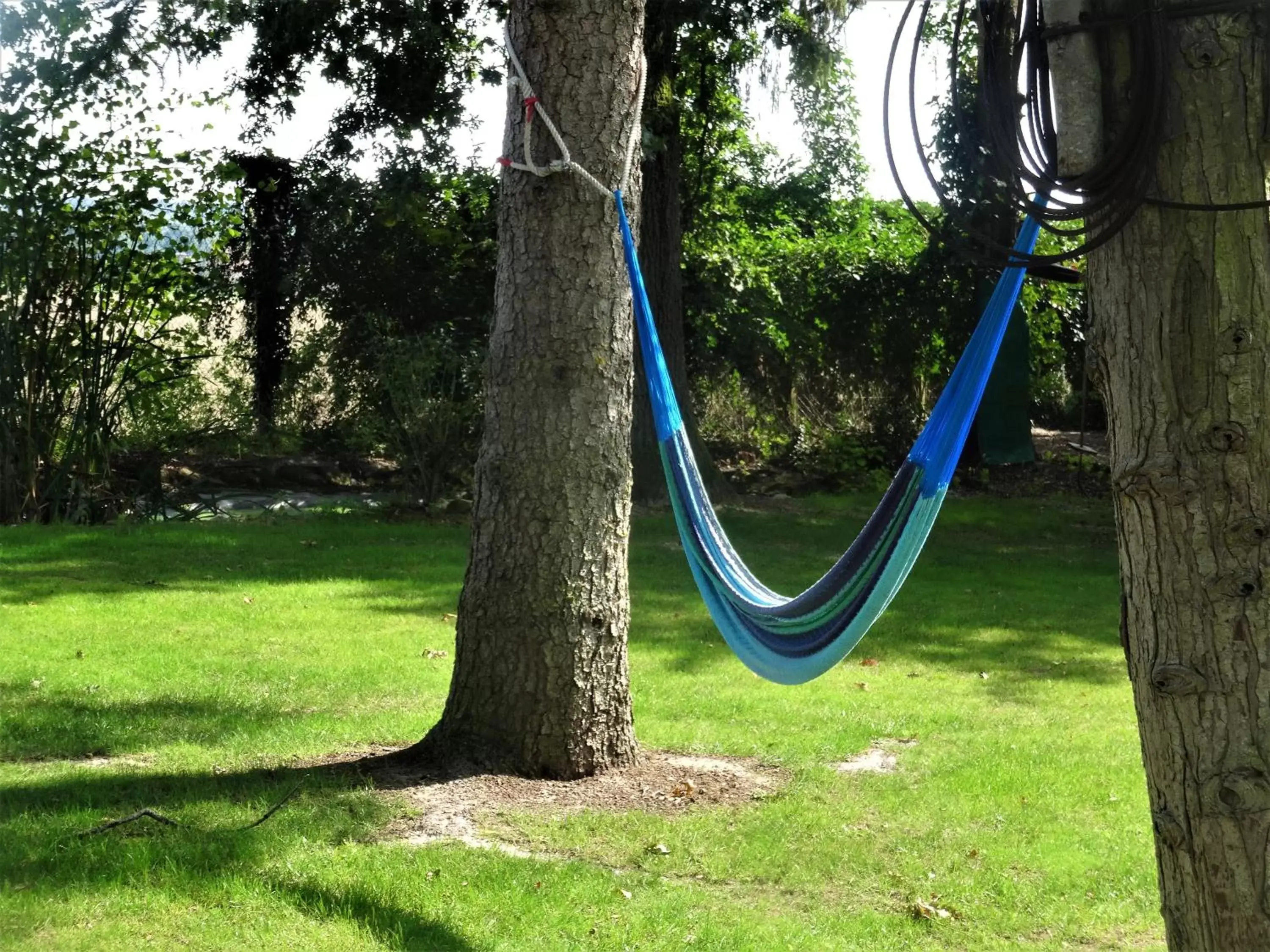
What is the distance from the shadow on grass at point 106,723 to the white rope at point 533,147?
1959 millimetres

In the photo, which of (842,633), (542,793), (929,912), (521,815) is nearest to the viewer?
(929,912)

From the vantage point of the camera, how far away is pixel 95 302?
8969 mm

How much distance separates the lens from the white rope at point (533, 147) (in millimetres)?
3912

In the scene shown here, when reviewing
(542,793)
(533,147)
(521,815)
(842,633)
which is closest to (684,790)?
(542,793)

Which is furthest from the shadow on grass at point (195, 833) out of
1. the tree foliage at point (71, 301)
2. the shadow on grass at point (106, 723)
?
the tree foliage at point (71, 301)

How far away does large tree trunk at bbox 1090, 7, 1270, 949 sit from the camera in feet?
6.71

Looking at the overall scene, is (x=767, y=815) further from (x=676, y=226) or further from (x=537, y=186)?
(x=676, y=226)

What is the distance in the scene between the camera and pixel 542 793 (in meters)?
3.84

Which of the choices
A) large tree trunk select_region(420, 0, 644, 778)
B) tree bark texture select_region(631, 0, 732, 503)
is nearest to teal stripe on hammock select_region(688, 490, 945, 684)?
large tree trunk select_region(420, 0, 644, 778)

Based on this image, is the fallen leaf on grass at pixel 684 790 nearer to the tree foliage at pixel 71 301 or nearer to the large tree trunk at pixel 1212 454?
the large tree trunk at pixel 1212 454

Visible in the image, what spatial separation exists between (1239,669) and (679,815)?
1975mm

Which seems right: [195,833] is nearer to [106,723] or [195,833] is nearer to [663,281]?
[106,723]

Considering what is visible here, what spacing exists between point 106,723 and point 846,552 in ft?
8.14

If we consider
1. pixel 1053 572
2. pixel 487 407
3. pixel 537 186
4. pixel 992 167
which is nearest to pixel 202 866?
pixel 487 407
